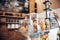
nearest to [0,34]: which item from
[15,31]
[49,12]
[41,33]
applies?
[15,31]

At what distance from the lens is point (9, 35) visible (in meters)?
1.10

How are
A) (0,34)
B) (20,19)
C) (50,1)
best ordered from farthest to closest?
(50,1), (20,19), (0,34)

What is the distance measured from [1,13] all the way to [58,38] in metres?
0.83

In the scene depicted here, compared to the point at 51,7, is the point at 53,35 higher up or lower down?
lower down

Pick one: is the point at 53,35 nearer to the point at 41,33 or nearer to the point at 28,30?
the point at 41,33

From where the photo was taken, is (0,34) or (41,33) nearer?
(0,34)

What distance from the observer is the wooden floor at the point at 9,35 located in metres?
1.08

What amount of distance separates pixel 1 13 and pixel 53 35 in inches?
28.8

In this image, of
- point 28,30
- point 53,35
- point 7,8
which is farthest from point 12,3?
point 53,35

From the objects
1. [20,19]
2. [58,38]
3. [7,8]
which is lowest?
[58,38]

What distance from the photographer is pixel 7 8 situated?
111 centimetres

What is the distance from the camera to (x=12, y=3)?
3.74 feet

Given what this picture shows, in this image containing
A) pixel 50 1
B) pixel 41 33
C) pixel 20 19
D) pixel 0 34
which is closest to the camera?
pixel 0 34

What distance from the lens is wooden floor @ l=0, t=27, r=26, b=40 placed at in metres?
1.08
